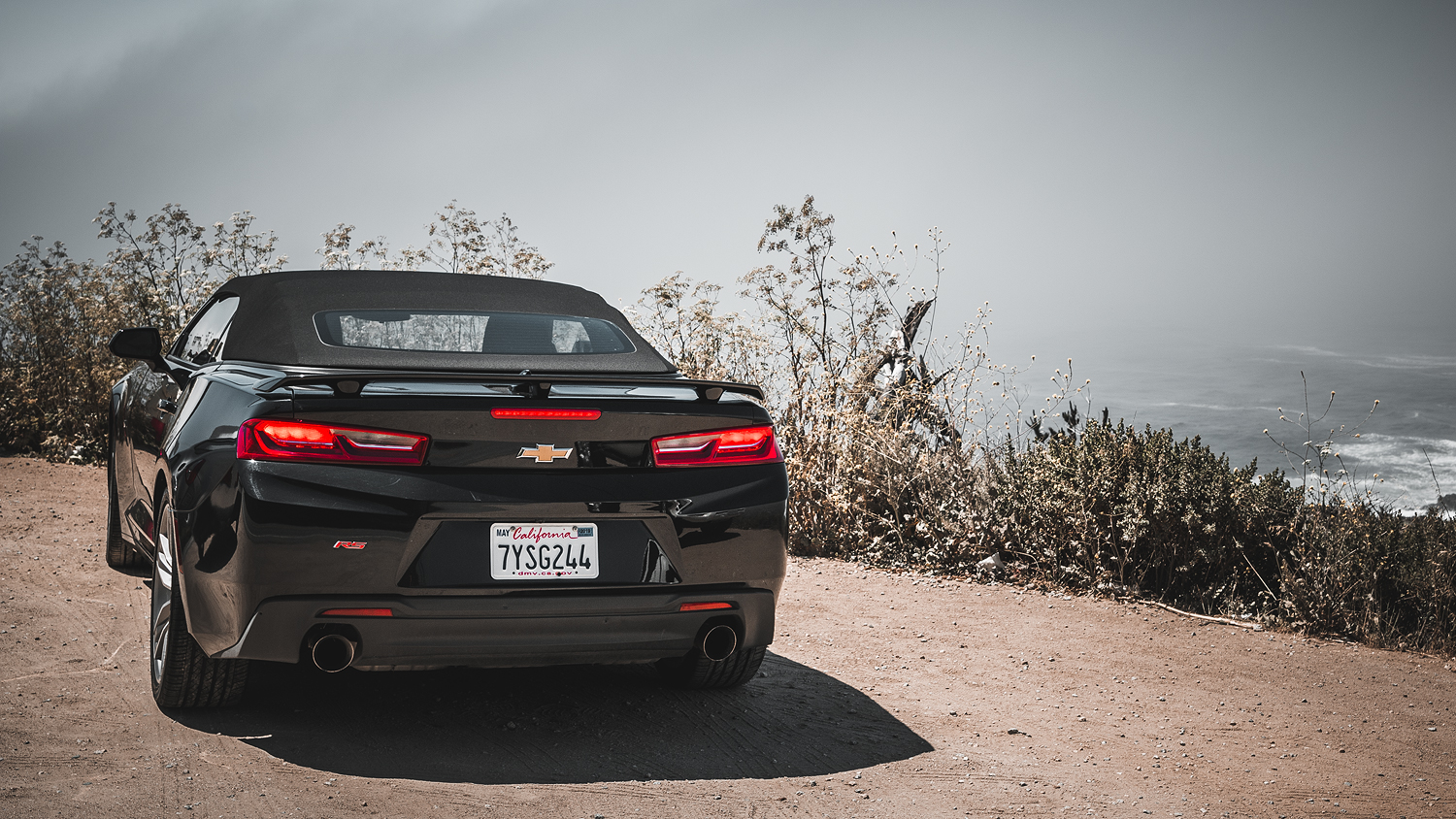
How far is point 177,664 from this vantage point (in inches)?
140

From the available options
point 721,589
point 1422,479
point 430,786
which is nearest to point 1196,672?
point 721,589

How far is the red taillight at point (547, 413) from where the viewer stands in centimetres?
319

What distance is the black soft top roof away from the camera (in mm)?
3906

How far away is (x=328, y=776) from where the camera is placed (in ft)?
10.6

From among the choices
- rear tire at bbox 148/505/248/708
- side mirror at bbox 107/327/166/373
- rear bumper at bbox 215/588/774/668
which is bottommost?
rear tire at bbox 148/505/248/708

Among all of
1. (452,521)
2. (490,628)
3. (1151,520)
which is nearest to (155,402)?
(452,521)

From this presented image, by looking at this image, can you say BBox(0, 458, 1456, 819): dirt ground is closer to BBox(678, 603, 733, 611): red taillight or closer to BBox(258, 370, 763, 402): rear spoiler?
BBox(678, 603, 733, 611): red taillight

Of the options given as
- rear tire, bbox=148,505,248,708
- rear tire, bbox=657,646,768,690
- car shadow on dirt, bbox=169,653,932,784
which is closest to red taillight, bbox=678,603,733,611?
car shadow on dirt, bbox=169,653,932,784

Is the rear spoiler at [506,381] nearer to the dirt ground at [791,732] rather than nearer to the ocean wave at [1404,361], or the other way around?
the dirt ground at [791,732]

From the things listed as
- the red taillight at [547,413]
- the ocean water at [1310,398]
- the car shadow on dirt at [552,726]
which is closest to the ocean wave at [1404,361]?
the ocean water at [1310,398]

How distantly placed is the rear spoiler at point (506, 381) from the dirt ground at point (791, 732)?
1175 millimetres

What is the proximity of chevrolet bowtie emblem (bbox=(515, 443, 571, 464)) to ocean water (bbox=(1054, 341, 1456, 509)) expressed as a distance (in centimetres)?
496

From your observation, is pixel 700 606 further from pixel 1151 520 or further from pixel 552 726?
pixel 1151 520

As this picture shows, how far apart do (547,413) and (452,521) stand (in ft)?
1.38
